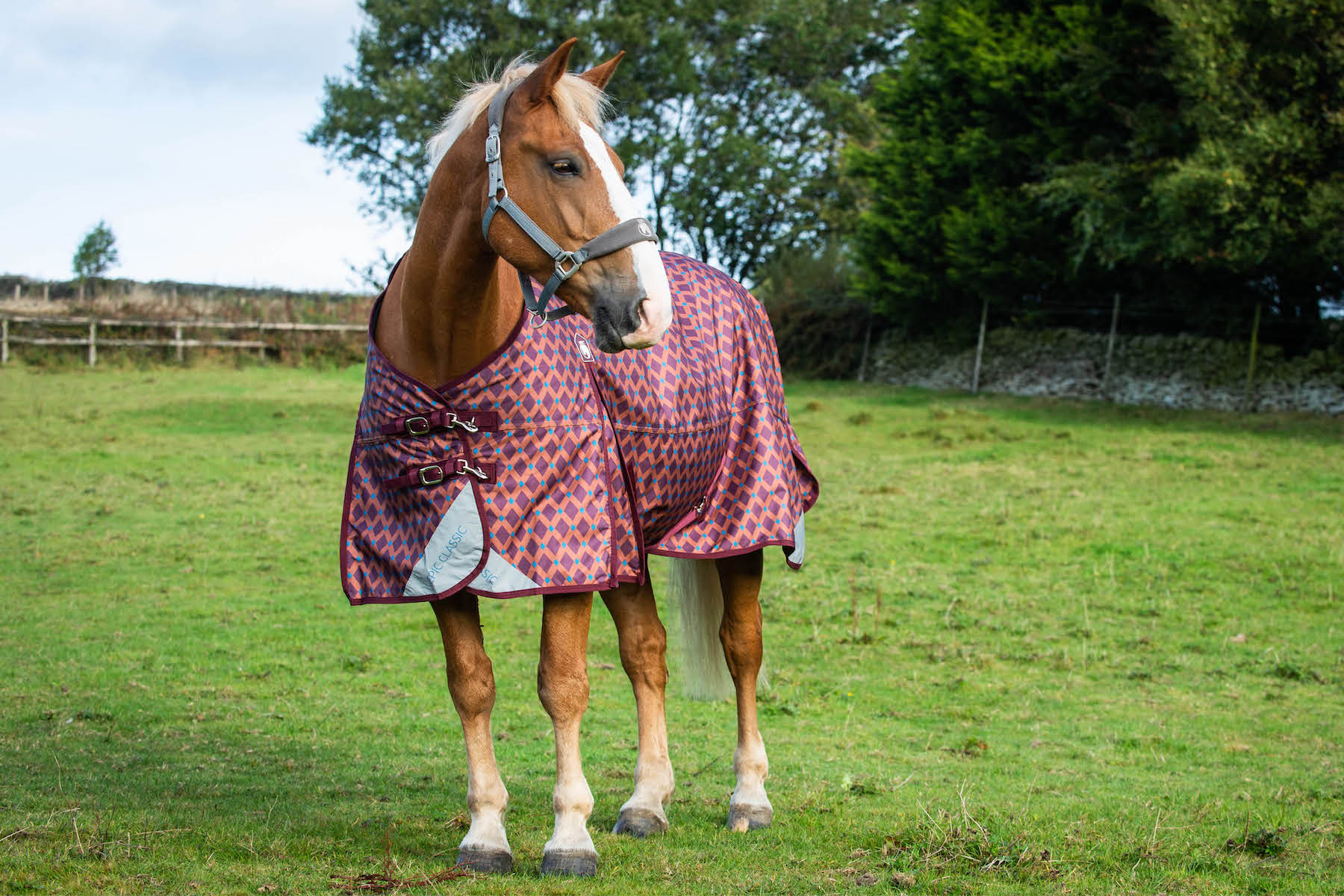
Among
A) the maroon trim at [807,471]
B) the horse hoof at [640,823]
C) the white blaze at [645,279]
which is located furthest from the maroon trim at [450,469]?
the maroon trim at [807,471]

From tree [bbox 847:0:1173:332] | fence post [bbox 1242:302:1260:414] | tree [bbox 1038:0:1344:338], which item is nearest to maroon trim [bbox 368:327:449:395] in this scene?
tree [bbox 1038:0:1344:338]

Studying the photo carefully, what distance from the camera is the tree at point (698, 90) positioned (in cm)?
2858

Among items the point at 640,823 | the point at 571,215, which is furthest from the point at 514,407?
the point at 640,823

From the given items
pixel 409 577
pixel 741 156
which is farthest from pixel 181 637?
pixel 741 156

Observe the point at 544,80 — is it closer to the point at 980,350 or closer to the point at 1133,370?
the point at 1133,370

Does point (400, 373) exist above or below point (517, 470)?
above

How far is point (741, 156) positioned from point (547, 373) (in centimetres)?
3409

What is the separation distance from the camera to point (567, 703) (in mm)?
3881

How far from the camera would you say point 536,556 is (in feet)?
12.1

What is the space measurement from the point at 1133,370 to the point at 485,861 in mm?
22083

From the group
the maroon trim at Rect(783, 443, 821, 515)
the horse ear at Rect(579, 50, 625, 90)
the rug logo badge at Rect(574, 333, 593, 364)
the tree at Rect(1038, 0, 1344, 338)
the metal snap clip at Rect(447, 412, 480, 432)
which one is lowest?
the maroon trim at Rect(783, 443, 821, 515)

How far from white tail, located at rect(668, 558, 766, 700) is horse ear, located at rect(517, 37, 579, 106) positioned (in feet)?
7.96

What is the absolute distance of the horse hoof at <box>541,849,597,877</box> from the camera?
3.78 meters

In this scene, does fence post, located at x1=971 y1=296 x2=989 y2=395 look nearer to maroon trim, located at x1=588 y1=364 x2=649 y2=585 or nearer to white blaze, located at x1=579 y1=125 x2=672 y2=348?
maroon trim, located at x1=588 y1=364 x2=649 y2=585
